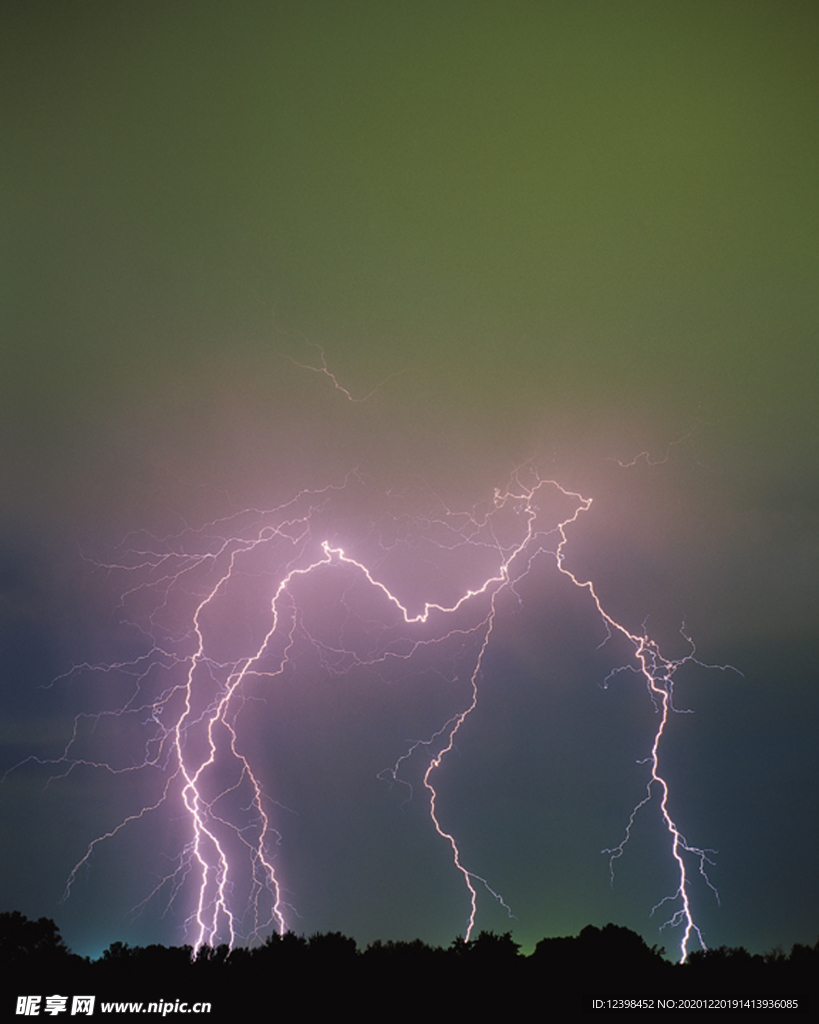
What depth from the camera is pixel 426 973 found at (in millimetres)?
10664

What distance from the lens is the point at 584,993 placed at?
973 centimetres

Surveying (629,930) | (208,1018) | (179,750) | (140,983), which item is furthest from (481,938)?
(179,750)

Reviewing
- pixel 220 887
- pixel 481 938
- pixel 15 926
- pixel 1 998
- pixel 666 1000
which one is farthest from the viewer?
pixel 220 887

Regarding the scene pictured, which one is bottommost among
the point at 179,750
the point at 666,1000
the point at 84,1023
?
the point at 84,1023

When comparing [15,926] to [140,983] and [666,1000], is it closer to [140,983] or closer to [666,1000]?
[140,983]

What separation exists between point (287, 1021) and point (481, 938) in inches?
147

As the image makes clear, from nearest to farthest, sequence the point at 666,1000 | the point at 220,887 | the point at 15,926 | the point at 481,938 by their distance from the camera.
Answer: the point at 666,1000, the point at 481,938, the point at 15,926, the point at 220,887

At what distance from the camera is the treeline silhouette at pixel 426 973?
32.3 feet

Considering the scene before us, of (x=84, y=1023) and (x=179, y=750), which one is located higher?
(x=179, y=750)

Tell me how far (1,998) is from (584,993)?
26.5ft

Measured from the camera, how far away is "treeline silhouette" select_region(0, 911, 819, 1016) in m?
9.85

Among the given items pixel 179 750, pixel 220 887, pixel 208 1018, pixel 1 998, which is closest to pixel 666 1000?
pixel 208 1018

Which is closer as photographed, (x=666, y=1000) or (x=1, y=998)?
(x=666, y=1000)

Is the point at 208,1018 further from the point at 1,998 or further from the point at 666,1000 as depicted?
the point at 666,1000
